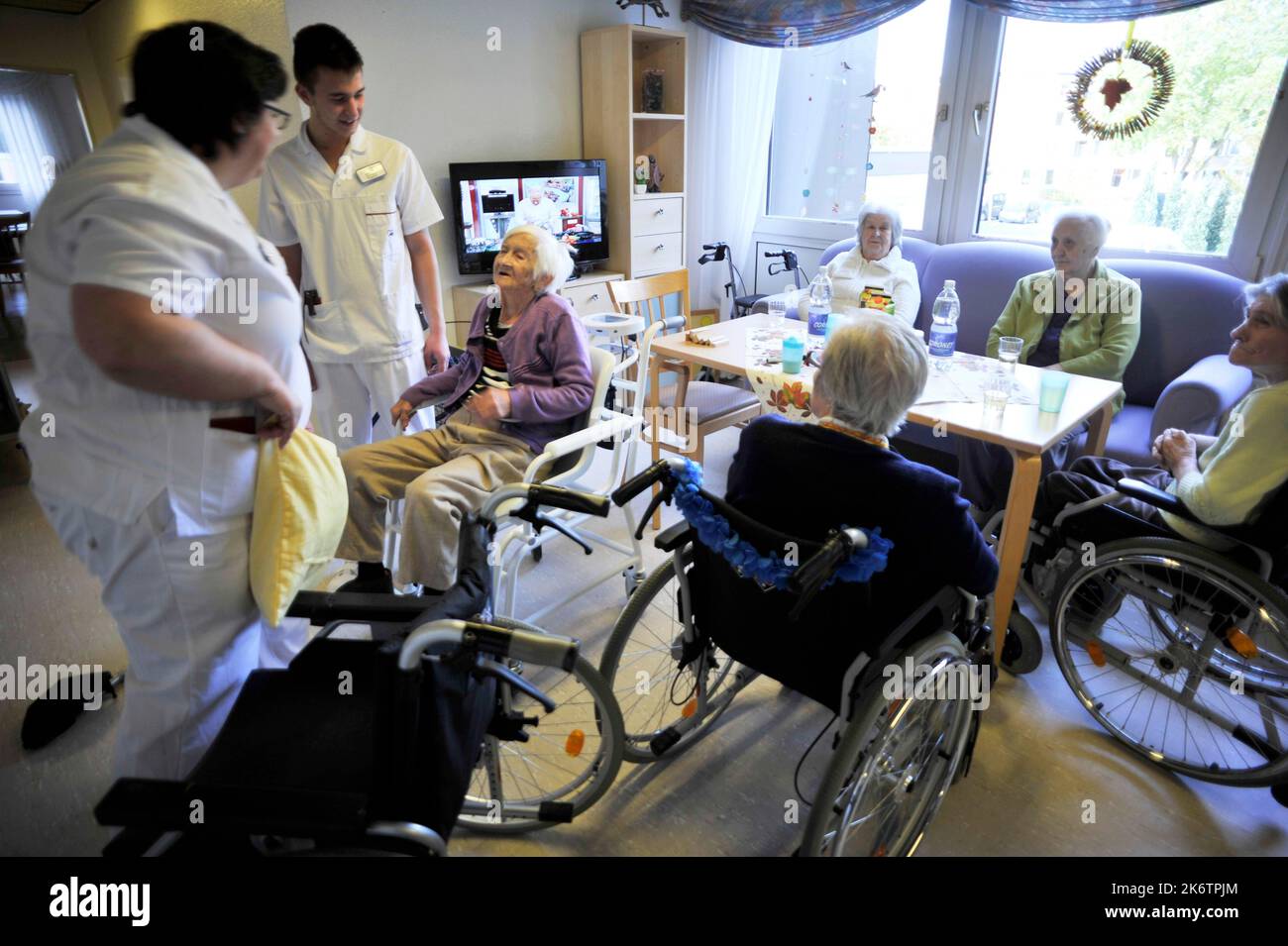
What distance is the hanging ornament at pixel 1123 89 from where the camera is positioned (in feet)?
9.77

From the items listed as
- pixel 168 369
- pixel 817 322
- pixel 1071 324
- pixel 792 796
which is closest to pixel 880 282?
pixel 817 322

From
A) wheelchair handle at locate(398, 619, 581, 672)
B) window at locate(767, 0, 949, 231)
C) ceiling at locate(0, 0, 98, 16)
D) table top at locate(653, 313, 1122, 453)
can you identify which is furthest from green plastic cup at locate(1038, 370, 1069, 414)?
ceiling at locate(0, 0, 98, 16)

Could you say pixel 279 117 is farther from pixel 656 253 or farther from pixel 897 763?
pixel 656 253

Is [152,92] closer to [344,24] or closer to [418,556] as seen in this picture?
[418,556]

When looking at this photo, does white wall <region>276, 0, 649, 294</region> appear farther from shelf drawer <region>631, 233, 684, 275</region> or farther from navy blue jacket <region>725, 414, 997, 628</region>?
navy blue jacket <region>725, 414, 997, 628</region>

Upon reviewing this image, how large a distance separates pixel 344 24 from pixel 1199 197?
3.63 metres

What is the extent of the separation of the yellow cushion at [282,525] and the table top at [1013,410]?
1470 mm

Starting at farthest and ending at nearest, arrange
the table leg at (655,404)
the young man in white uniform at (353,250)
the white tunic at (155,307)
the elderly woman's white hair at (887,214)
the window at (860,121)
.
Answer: the window at (860,121), the elderly woman's white hair at (887,214), the table leg at (655,404), the young man in white uniform at (353,250), the white tunic at (155,307)

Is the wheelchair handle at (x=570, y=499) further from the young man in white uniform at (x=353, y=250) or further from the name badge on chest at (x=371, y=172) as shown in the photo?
the name badge on chest at (x=371, y=172)

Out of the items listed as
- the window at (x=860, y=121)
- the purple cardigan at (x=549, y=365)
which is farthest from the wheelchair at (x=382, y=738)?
the window at (x=860, y=121)

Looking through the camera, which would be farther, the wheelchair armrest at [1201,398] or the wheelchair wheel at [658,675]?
the wheelchair armrest at [1201,398]

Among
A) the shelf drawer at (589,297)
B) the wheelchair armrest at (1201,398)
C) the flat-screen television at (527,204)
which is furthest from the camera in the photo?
the shelf drawer at (589,297)

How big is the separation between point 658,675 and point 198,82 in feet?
5.29
